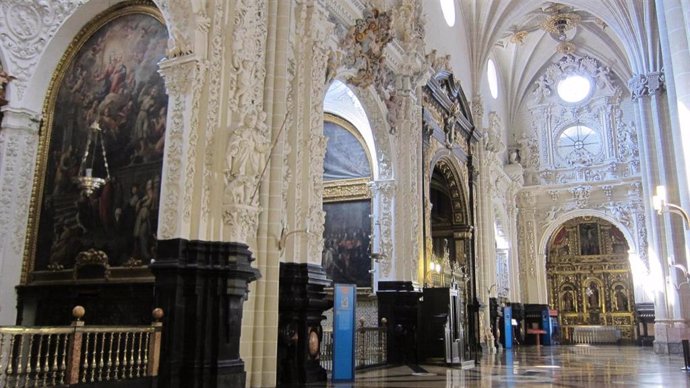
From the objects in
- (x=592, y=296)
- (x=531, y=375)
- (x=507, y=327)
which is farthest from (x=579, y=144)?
(x=531, y=375)

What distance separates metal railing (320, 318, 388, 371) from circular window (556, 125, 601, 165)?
17.7 meters

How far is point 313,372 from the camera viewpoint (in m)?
10.4

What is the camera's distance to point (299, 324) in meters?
10.2

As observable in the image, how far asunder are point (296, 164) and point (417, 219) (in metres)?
5.83

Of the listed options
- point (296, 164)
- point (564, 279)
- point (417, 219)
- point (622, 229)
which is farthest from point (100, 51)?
point (564, 279)

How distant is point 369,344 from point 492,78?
16.8 m

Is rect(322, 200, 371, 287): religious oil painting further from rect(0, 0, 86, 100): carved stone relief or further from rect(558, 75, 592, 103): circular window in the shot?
rect(558, 75, 592, 103): circular window

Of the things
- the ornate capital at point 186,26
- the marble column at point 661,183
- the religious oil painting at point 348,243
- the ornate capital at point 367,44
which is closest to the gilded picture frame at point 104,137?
the ornate capital at point 186,26

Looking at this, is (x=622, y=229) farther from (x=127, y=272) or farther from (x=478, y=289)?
(x=127, y=272)

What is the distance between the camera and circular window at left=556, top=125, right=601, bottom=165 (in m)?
28.9

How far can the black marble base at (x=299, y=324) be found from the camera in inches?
395

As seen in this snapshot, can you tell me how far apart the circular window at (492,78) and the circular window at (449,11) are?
19.6 feet

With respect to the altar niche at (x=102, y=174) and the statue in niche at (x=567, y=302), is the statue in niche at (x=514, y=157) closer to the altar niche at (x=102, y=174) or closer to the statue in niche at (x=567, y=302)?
the statue in niche at (x=567, y=302)

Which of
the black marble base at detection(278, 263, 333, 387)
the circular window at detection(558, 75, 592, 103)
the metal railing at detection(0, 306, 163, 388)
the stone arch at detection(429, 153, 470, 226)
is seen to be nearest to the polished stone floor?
the black marble base at detection(278, 263, 333, 387)
